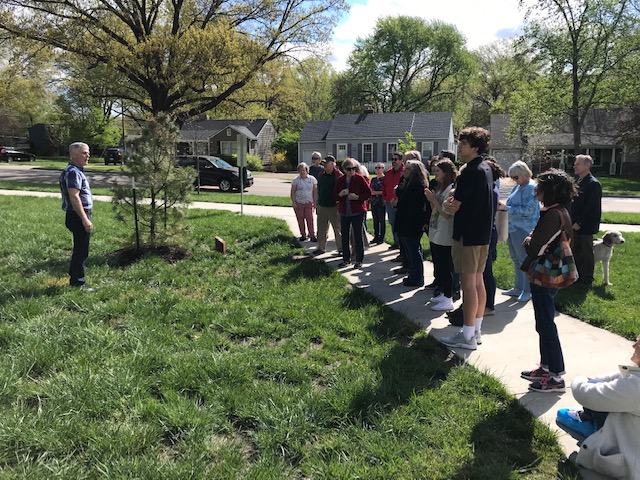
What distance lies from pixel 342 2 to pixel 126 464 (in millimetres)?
26736

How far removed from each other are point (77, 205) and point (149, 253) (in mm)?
2204

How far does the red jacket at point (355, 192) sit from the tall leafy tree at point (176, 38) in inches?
573

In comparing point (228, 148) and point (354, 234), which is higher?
point (228, 148)

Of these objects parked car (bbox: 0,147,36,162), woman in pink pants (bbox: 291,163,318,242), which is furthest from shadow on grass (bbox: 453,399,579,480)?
parked car (bbox: 0,147,36,162)

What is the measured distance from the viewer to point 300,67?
26.2 metres

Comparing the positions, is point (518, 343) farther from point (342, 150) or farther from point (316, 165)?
point (342, 150)

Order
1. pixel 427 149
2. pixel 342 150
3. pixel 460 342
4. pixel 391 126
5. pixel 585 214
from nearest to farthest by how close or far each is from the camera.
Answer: pixel 460 342
pixel 585 214
pixel 427 149
pixel 391 126
pixel 342 150

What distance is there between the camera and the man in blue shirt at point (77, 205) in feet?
18.0

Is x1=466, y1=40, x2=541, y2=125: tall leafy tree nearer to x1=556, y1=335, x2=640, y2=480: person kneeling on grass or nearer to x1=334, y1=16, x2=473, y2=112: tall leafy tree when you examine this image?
x1=334, y1=16, x2=473, y2=112: tall leafy tree

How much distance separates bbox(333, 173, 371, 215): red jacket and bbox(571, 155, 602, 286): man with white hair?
9.61 ft

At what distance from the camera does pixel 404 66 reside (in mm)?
58969

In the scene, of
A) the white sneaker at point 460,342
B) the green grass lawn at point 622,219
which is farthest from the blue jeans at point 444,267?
the green grass lawn at point 622,219

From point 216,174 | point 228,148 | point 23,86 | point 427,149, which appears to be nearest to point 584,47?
point 427,149

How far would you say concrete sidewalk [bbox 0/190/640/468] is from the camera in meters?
3.45
